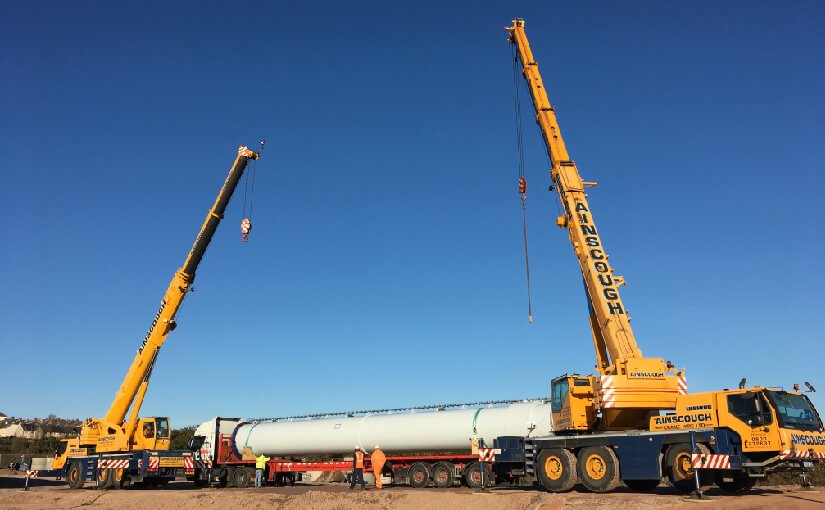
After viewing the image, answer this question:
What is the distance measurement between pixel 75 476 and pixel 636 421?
27058mm

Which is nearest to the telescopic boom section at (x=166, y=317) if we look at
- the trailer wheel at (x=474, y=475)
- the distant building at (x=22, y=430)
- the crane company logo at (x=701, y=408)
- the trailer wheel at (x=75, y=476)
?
the trailer wheel at (x=75, y=476)

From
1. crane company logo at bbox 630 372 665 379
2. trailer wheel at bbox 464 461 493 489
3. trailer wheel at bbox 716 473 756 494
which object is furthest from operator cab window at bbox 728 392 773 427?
trailer wheel at bbox 464 461 493 489

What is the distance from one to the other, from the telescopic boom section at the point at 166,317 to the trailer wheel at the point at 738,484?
23614mm

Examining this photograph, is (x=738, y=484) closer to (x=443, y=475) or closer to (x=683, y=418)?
(x=683, y=418)

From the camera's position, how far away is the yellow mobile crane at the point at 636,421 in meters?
16.5

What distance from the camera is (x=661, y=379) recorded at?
18.6 metres

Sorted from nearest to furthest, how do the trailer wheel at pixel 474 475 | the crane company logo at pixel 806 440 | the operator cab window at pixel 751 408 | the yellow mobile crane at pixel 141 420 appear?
the crane company logo at pixel 806 440, the operator cab window at pixel 751 408, the trailer wheel at pixel 474 475, the yellow mobile crane at pixel 141 420

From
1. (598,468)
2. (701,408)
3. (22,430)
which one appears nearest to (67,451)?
(598,468)

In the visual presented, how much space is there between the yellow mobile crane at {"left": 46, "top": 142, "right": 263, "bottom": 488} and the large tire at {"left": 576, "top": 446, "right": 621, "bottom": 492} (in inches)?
776

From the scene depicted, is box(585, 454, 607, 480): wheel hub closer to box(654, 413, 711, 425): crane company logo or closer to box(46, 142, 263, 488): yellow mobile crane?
box(654, 413, 711, 425): crane company logo

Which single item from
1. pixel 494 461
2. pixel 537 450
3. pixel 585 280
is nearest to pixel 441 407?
pixel 494 461

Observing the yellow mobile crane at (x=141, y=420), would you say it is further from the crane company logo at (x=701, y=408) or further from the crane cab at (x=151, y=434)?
the crane company logo at (x=701, y=408)

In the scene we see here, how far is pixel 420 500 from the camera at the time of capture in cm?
1998

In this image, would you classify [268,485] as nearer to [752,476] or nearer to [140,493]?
[140,493]
